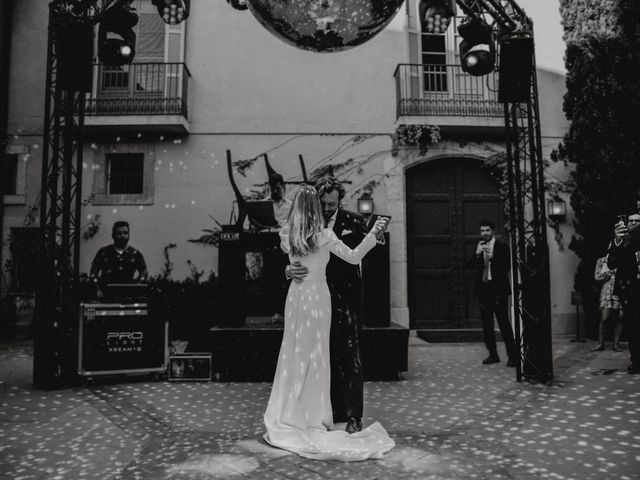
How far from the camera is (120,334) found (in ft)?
19.8

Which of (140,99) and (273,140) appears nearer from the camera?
(140,99)

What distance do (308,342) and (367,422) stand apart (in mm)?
1071

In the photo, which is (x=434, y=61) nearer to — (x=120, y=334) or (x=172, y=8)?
(x=172, y=8)

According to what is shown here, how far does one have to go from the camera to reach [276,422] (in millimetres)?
3732

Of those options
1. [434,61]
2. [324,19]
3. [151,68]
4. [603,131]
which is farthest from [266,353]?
[434,61]

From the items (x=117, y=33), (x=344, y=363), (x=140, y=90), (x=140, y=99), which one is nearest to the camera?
(x=344, y=363)

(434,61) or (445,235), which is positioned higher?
(434,61)

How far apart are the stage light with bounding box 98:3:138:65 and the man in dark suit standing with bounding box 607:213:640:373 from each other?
21.5 ft

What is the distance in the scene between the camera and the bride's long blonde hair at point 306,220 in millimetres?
3762

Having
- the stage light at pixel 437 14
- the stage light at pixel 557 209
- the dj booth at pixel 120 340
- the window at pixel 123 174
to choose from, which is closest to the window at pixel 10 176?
the window at pixel 123 174

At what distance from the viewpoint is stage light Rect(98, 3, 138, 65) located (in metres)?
6.07

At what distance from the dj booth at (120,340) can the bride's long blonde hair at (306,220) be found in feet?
10.3

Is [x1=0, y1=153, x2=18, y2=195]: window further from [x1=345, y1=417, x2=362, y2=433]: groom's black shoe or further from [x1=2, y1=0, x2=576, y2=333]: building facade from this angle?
[x1=345, y1=417, x2=362, y2=433]: groom's black shoe

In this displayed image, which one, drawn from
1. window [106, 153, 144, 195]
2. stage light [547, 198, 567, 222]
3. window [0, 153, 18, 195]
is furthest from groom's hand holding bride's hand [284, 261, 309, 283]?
window [0, 153, 18, 195]
